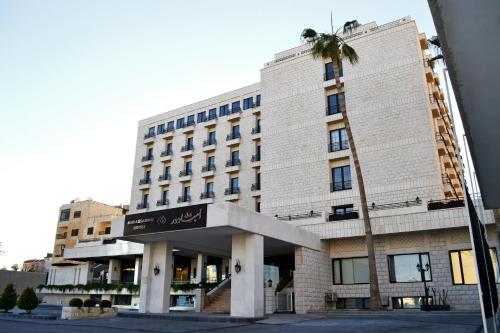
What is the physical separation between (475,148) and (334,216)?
21415 millimetres

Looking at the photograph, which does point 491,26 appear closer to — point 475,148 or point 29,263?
point 475,148

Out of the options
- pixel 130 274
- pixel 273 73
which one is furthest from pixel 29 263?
pixel 273 73

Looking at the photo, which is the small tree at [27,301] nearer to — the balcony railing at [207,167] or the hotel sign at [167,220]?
the hotel sign at [167,220]

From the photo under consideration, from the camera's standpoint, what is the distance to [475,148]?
23.3 feet

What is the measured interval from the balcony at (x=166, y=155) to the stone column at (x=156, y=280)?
84.2 ft

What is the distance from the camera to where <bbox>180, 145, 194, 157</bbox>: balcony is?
152 ft

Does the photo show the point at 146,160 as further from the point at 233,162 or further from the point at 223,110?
the point at 233,162

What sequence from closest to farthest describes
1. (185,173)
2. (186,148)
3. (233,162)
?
(233,162) < (185,173) < (186,148)

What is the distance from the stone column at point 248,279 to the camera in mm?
18688

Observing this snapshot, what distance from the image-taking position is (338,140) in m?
31.9

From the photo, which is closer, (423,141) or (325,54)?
(325,54)

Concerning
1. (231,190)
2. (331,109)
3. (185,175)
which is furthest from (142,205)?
(331,109)

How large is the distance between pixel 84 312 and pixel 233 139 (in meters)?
26.2

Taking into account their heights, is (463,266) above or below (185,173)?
below
